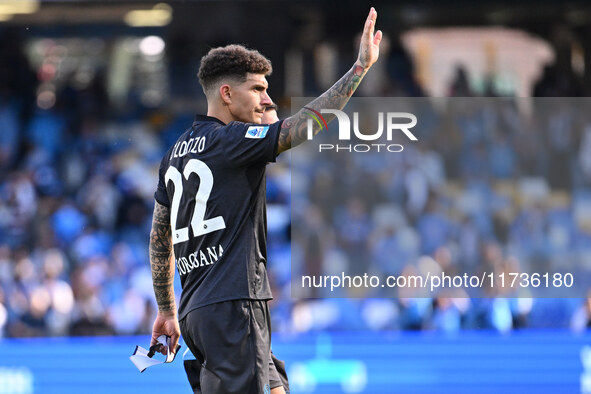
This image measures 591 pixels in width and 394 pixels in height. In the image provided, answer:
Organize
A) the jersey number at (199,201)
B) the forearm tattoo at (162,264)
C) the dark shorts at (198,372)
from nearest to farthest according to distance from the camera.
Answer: the jersey number at (199,201) < the dark shorts at (198,372) < the forearm tattoo at (162,264)

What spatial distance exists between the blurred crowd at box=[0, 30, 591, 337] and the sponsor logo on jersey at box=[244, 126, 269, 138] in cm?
391

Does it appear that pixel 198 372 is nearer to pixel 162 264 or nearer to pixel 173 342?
pixel 173 342

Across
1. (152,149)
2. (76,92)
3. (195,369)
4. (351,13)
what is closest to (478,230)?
(351,13)

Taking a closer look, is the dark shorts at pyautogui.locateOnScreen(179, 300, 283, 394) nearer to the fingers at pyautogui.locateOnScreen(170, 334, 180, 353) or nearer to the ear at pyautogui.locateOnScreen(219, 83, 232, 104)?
the fingers at pyautogui.locateOnScreen(170, 334, 180, 353)

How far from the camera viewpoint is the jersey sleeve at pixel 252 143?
2844mm

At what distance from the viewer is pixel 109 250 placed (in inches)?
289

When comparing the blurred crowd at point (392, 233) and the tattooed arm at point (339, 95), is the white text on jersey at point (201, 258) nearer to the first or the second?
the tattooed arm at point (339, 95)

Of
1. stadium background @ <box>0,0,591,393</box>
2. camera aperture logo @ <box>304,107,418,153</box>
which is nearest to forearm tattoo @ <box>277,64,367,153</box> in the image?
camera aperture logo @ <box>304,107,418,153</box>

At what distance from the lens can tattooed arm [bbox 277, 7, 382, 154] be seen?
2.82 m

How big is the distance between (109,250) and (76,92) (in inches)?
53.7

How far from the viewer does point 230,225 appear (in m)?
2.93

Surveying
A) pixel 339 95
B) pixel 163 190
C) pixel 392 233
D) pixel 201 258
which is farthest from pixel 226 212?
pixel 392 233

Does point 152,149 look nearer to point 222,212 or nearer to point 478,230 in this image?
point 478,230

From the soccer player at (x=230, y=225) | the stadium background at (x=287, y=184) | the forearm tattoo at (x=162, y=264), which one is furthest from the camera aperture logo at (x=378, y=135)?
the soccer player at (x=230, y=225)
